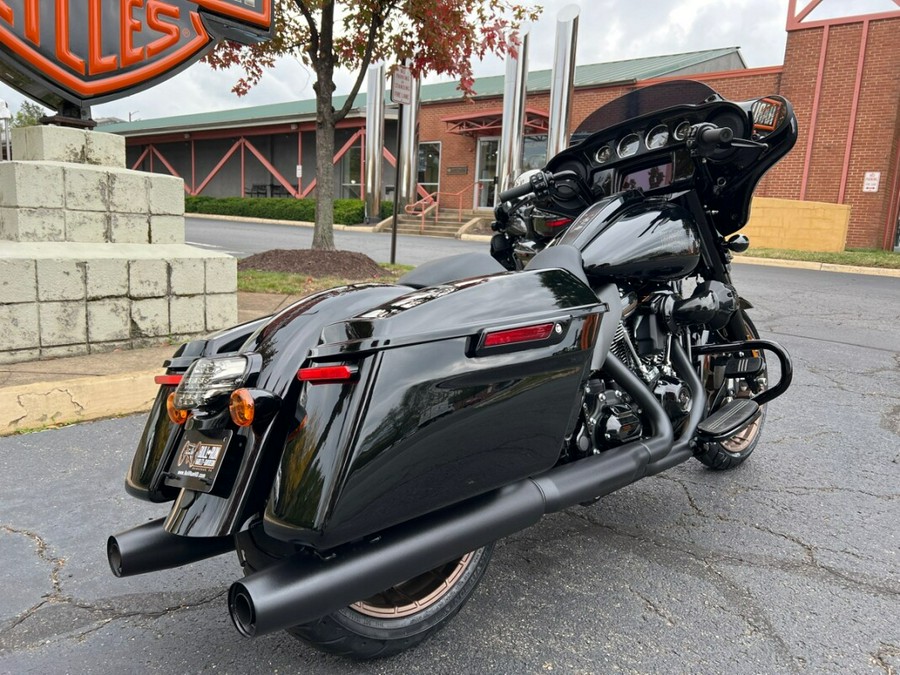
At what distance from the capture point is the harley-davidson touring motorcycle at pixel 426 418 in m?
1.44

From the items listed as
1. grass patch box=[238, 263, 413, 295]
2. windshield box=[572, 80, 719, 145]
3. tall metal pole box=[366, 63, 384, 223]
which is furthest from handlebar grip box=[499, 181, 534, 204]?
tall metal pole box=[366, 63, 384, 223]

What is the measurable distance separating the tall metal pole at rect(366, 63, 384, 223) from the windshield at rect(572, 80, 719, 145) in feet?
65.9

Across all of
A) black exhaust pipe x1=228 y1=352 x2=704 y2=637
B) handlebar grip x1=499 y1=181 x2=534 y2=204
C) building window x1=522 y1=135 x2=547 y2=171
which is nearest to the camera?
black exhaust pipe x1=228 y1=352 x2=704 y2=637

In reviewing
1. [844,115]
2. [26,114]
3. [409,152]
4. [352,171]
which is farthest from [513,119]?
[26,114]

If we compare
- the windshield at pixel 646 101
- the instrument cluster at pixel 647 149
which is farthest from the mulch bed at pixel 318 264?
the instrument cluster at pixel 647 149

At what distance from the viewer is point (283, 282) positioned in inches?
285

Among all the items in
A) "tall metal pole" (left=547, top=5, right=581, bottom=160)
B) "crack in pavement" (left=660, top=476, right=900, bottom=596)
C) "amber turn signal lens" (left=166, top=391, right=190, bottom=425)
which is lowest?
"crack in pavement" (left=660, top=476, right=900, bottom=596)

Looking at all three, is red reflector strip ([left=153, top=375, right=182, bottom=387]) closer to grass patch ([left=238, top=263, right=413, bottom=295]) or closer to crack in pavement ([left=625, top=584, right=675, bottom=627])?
crack in pavement ([left=625, top=584, right=675, bottom=627])

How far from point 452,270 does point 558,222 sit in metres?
0.95

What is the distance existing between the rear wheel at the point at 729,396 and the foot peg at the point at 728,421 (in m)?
0.23

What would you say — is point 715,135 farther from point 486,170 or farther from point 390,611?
point 486,170

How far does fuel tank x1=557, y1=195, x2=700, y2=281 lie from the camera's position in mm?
2230

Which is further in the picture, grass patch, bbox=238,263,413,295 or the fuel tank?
grass patch, bbox=238,263,413,295

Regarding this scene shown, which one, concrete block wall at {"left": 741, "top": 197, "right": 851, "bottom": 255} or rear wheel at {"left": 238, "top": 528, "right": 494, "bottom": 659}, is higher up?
concrete block wall at {"left": 741, "top": 197, "right": 851, "bottom": 255}
